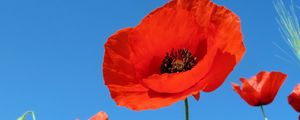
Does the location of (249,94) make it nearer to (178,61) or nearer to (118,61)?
(178,61)

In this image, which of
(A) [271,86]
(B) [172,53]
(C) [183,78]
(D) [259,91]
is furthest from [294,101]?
(C) [183,78]

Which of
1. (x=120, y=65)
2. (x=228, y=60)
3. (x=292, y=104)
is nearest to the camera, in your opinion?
(x=228, y=60)

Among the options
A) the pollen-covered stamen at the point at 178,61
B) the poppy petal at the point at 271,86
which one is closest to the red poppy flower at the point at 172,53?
the pollen-covered stamen at the point at 178,61

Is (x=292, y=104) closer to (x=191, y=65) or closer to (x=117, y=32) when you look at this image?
(x=191, y=65)

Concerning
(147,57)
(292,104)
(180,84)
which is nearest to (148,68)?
(147,57)

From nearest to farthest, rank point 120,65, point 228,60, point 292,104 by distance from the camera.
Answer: point 228,60 < point 120,65 < point 292,104

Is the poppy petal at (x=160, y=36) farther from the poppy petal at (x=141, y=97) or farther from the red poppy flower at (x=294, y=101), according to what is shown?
the red poppy flower at (x=294, y=101)

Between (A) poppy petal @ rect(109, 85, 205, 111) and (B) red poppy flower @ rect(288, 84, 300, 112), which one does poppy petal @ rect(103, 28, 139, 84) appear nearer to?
(A) poppy petal @ rect(109, 85, 205, 111)
